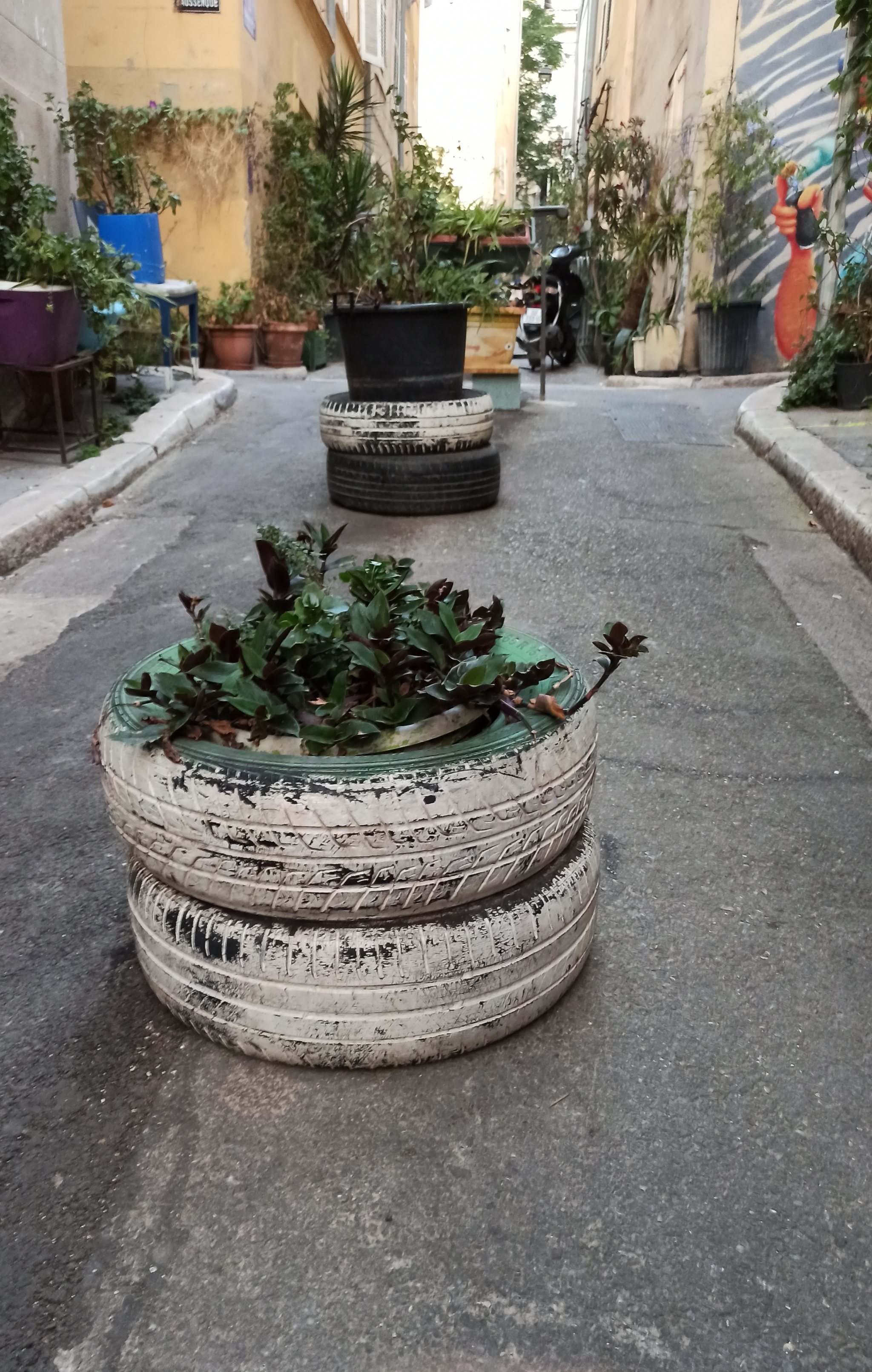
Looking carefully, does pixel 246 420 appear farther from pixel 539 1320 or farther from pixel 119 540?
pixel 539 1320

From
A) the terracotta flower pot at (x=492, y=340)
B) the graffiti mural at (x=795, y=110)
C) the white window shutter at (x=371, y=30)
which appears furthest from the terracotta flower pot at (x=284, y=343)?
the white window shutter at (x=371, y=30)

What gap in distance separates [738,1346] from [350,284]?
7.93 metres

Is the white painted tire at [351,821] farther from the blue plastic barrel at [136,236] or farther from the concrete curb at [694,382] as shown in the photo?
the concrete curb at [694,382]

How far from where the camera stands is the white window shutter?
54.7ft

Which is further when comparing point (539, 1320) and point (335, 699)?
point (335, 699)

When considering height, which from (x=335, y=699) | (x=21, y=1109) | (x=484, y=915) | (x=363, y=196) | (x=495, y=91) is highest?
(x=495, y=91)

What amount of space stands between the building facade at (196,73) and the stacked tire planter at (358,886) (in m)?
9.76

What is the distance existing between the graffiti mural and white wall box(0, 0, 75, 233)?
6.75 meters

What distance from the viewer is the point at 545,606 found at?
3984mm

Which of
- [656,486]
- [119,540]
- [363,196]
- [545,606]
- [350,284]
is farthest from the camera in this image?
[363,196]

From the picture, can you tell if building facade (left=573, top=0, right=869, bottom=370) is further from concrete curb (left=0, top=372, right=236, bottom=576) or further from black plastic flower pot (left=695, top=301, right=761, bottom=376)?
concrete curb (left=0, top=372, right=236, bottom=576)

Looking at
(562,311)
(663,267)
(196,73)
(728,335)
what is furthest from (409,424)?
(562,311)

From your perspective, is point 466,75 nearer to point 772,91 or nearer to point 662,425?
point 772,91

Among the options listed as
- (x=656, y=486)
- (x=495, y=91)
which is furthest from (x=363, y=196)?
(x=495, y=91)
